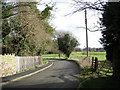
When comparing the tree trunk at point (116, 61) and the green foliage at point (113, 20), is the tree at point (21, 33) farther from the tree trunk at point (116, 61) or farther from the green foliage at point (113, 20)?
Result: the green foliage at point (113, 20)

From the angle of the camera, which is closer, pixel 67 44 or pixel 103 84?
pixel 103 84

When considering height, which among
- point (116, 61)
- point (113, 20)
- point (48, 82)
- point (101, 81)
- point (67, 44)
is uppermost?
point (67, 44)

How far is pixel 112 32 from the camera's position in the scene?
11312 millimetres

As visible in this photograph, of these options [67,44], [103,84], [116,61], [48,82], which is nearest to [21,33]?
[48,82]

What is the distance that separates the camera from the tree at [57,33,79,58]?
65.2 metres

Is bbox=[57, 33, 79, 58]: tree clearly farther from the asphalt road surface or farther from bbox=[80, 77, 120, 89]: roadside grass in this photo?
bbox=[80, 77, 120, 89]: roadside grass

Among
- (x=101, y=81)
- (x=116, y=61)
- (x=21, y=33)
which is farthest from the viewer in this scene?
(x=21, y=33)

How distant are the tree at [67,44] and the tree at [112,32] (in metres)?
50.7

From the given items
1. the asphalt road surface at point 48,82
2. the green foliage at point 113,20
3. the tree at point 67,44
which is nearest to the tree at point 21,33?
the asphalt road surface at point 48,82

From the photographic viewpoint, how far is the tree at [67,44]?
2566 inches

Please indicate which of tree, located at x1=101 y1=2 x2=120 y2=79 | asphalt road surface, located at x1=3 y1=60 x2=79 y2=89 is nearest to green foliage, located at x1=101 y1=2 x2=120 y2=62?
tree, located at x1=101 y1=2 x2=120 y2=79

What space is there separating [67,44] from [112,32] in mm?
53817

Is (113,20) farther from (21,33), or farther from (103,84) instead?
(21,33)

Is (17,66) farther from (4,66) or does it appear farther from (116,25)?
(116,25)
